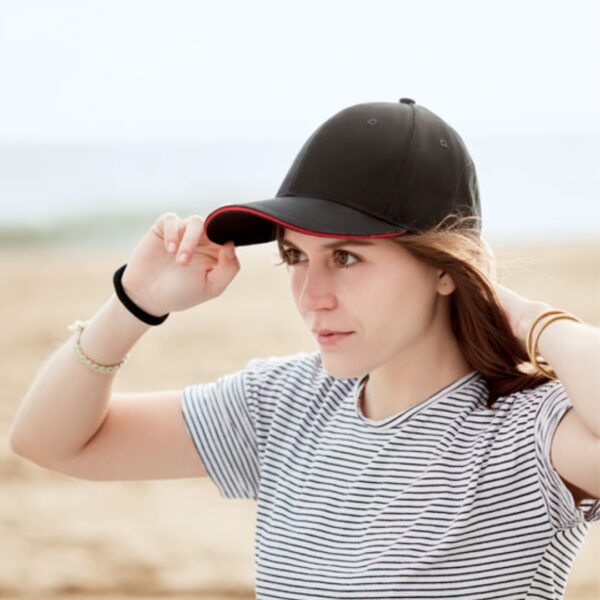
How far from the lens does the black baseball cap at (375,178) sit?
1748 mm

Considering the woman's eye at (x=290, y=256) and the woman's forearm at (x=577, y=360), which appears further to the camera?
the woman's eye at (x=290, y=256)

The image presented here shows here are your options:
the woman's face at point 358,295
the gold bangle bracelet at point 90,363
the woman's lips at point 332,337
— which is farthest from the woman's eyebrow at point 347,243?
the gold bangle bracelet at point 90,363

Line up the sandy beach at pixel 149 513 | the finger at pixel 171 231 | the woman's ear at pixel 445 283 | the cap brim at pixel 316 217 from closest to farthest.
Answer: the cap brim at pixel 316 217
the woman's ear at pixel 445 283
the finger at pixel 171 231
the sandy beach at pixel 149 513

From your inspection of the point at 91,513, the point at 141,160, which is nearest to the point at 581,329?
the point at 91,513

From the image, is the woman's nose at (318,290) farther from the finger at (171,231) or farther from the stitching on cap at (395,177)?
the finger at (171,231)

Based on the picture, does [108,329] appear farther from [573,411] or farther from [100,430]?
[573,411]

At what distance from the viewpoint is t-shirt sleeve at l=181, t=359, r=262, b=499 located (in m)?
2.07

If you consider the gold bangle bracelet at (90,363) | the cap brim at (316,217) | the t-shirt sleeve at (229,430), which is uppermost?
the cap brim at (316,217)

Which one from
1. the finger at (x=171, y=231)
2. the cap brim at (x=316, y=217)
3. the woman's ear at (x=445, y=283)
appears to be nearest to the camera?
the cap brim at (x=316, y=217)

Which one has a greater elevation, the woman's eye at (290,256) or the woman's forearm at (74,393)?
the woman's eye at (290,256)

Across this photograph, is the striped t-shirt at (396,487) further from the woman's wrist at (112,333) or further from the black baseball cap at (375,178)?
the black baseball cap at (375,178)

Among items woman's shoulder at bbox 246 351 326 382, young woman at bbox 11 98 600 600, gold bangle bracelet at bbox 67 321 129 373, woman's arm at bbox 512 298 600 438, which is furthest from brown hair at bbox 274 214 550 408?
gold bangle bracelet at bbox 67 321 129 373

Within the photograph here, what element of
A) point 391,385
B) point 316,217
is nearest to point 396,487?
point 391,385

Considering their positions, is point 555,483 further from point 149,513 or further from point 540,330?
point 149,513
